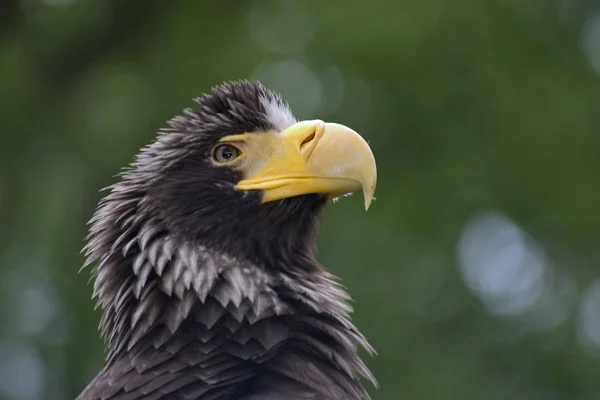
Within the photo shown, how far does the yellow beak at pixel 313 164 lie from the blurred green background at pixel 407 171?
640cm

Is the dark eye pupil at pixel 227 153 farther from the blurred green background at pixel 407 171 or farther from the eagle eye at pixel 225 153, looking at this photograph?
the blurred green background at pixel 407 171

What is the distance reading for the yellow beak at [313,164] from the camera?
4809mm

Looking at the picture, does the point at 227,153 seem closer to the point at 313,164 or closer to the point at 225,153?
the point at 225,153

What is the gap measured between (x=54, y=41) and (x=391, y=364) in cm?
Result: 510

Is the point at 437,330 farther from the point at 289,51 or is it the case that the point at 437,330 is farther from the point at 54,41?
the point at 54,41

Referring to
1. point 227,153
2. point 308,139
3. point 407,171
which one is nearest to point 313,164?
A: point 308,139

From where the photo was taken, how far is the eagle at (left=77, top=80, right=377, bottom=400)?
448 cm

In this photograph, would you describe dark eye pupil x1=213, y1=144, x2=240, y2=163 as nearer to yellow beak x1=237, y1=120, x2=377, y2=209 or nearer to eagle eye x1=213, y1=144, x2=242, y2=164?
eagle eye x1=213, y1=144, x2=242, y2=164

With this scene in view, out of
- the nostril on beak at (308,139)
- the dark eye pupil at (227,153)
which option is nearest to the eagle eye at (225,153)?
the dark eye pupil at (227,153)

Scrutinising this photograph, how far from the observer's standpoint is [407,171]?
1252 cm

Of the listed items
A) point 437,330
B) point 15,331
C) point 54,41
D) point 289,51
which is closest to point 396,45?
point 289,51

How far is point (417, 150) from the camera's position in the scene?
1267 centimetres

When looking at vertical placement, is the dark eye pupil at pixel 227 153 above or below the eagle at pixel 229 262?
above

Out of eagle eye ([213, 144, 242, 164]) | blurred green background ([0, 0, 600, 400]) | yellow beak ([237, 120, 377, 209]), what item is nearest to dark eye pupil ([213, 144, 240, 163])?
eagle eye ([213, 144, 242, 164])
